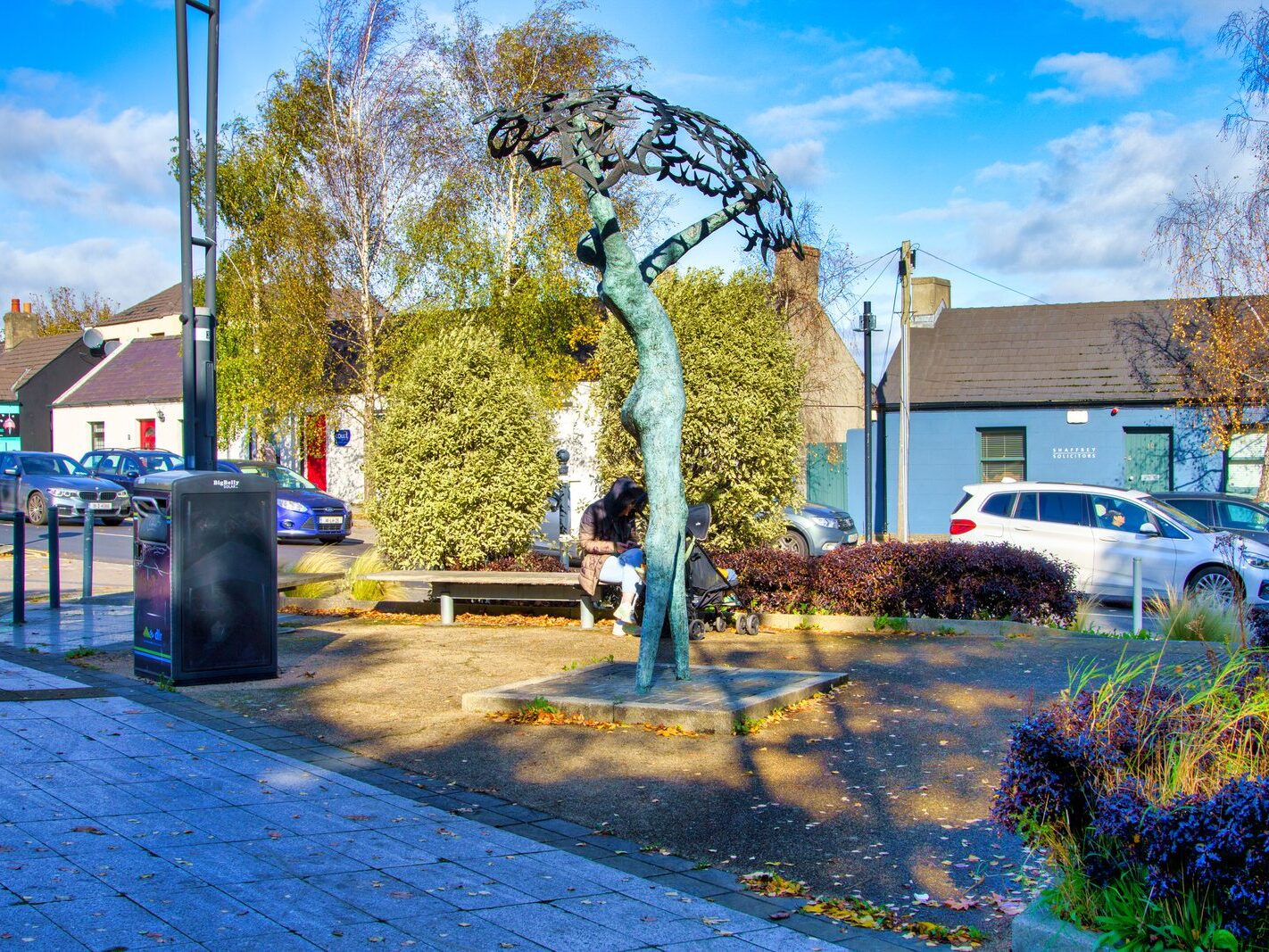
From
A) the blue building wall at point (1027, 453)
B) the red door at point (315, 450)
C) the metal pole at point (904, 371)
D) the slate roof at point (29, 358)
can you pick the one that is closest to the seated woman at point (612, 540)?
the metal pole at point (904, 371)

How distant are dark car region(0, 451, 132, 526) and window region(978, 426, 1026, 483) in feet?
66.2

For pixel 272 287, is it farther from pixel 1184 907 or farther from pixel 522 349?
pixel 1184 907

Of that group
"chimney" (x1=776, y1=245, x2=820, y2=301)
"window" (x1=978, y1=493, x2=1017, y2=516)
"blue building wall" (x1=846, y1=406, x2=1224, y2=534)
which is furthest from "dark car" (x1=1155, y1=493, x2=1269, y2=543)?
"chimney" (x1=776, y1=245, x2=820, y2=301)

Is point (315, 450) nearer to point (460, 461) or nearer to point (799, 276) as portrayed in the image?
point (799, 276)

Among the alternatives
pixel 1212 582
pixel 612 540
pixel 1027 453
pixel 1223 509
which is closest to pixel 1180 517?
pixel 1212 582

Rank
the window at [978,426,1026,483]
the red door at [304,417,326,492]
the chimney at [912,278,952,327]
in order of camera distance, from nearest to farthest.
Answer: the window at [978,426,1026,483]
the chimney at [912,278,952,327]
the red door at [304,417,326,492]

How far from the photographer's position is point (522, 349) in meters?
28.8

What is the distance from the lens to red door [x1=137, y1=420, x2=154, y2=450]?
4481 centimetres

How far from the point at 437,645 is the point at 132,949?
6.98 m

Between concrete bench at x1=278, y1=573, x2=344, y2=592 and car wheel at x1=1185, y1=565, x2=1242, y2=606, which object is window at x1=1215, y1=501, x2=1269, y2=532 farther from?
concrete bench at x1=278, y1=573, x2=344, y2=592

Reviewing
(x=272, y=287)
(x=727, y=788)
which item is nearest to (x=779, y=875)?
(x=727, y=788)

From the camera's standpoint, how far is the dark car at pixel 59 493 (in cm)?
2717

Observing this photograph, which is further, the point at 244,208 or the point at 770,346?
the point at 244,208

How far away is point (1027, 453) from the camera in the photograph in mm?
27953
